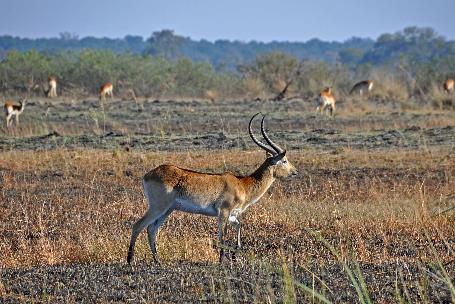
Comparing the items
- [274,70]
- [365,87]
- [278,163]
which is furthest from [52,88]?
[278,163]

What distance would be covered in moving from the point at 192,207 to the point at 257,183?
3.54 ft

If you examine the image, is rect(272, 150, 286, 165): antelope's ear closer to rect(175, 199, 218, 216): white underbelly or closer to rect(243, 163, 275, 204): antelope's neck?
rect(243, 163, 275, 204): antelope's neck

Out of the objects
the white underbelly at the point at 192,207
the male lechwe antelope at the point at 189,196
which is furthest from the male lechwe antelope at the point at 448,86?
the white underbelly at the point at 192,207

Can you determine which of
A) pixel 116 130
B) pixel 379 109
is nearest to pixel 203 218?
pixel 116 130

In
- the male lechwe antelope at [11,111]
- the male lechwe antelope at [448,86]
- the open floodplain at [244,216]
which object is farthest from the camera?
the male lechwe antelope at [448,86]

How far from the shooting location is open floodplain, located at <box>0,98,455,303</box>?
723cm

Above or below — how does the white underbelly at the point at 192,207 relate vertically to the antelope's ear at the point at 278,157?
below

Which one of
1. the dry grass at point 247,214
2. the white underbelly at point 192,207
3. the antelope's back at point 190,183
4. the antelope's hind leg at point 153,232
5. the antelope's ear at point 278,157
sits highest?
the antelope's ear at point 278,157

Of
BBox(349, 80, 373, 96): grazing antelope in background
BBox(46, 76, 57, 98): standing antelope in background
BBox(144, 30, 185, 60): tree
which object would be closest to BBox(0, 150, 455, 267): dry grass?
BBox(349, 80, 373, 96): grazing antelope in background

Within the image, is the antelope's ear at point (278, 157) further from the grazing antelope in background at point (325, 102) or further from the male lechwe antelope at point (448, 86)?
the male lechwe antelope at point (448, 86)

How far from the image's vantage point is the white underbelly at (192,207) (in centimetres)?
915

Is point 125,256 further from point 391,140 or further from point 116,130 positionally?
point 116,130

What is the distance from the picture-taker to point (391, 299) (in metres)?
6.89

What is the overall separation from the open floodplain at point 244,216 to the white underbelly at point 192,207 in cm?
36
